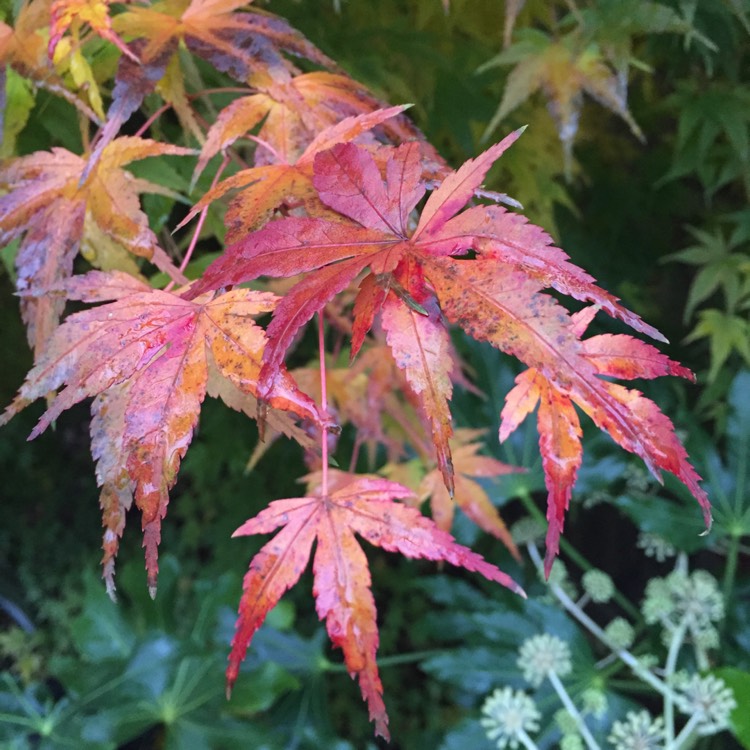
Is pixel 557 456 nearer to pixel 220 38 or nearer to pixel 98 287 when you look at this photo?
pixel 98 287

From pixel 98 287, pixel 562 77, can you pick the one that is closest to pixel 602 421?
pixel 98 287

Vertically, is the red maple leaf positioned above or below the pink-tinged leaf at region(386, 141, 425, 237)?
below

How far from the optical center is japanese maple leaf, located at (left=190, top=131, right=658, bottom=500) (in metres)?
0.37

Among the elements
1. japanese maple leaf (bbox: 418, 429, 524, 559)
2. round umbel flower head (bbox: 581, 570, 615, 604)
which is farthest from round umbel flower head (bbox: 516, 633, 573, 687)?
japanese maple leaf (bbox: 418, 429, 524, 559)

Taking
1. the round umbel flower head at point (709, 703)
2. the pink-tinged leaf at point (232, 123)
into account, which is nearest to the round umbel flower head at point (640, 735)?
the round umbel flower head at point (709, 703)

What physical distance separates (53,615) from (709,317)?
77.9 inches

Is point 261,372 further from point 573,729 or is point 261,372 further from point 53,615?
point 53,615

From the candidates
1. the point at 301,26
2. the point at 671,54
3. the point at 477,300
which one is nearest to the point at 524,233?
the point at 477,300

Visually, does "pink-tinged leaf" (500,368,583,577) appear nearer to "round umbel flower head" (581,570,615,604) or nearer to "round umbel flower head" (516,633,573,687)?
"round umbel flower head" (516,633,573,687)

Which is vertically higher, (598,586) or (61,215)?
(61,215)

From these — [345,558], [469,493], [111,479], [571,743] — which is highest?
[111,479]

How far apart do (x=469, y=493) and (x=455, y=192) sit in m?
0.51

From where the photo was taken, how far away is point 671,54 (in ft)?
3.70

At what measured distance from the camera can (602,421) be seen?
1.26ft
